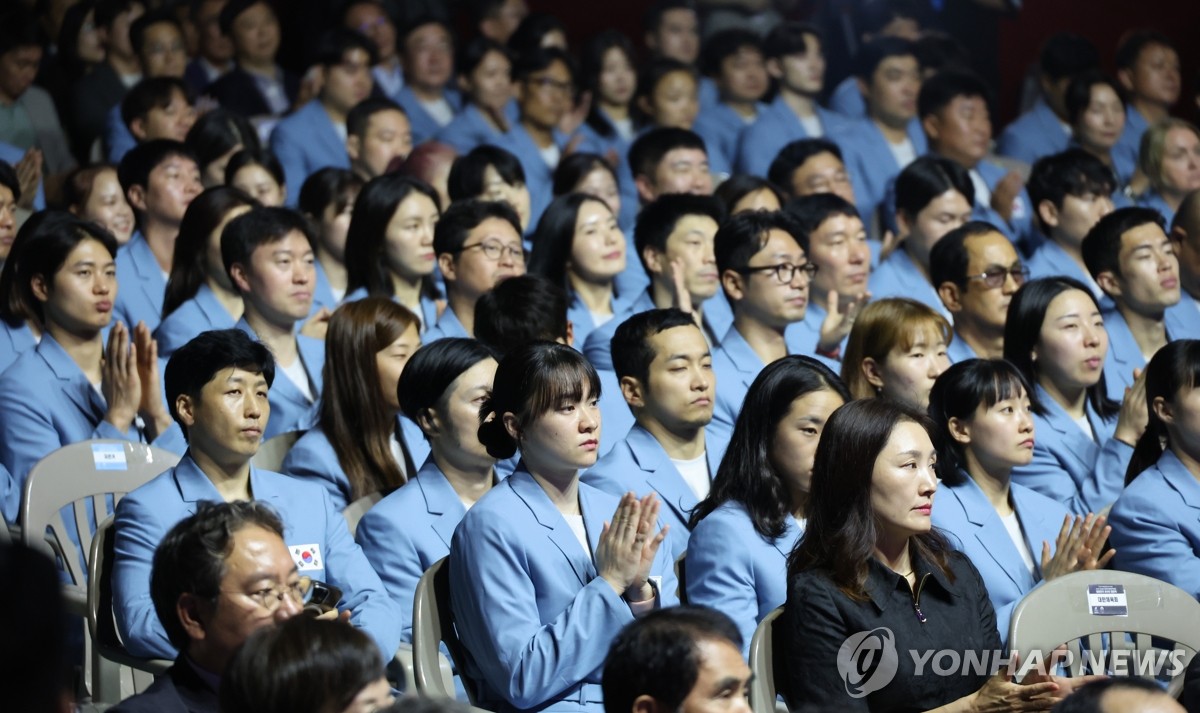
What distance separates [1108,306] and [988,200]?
166cm

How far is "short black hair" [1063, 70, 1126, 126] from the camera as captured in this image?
7.38 meters

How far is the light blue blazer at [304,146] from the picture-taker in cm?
693

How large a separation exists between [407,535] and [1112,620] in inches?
58.1

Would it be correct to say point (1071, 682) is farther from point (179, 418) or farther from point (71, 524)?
point (71, 524)

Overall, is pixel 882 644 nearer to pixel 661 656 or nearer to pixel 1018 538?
pixel 661 656

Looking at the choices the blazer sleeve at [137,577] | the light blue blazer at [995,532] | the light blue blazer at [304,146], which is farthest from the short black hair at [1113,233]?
the blazer sleeve at [137,577]

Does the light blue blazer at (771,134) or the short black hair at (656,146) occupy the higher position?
the light blue blazer at (771,134)

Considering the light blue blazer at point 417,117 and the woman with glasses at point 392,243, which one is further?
the light blue blazer at point 417,117

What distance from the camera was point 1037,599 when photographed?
10.1 ft

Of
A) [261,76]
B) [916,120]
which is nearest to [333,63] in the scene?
[261,76]

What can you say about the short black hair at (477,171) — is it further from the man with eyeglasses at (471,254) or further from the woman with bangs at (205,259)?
the woman with bangs at (205,259)

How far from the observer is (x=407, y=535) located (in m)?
3.56

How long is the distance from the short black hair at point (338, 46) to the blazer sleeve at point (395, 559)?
3982 millimetres

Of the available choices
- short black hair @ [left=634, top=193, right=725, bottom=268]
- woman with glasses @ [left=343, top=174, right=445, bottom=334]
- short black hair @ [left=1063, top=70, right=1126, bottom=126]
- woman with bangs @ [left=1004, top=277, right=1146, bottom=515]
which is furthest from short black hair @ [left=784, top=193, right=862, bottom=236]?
short black hair @ [left=1063, top=70, right=1126, bottom=126]
